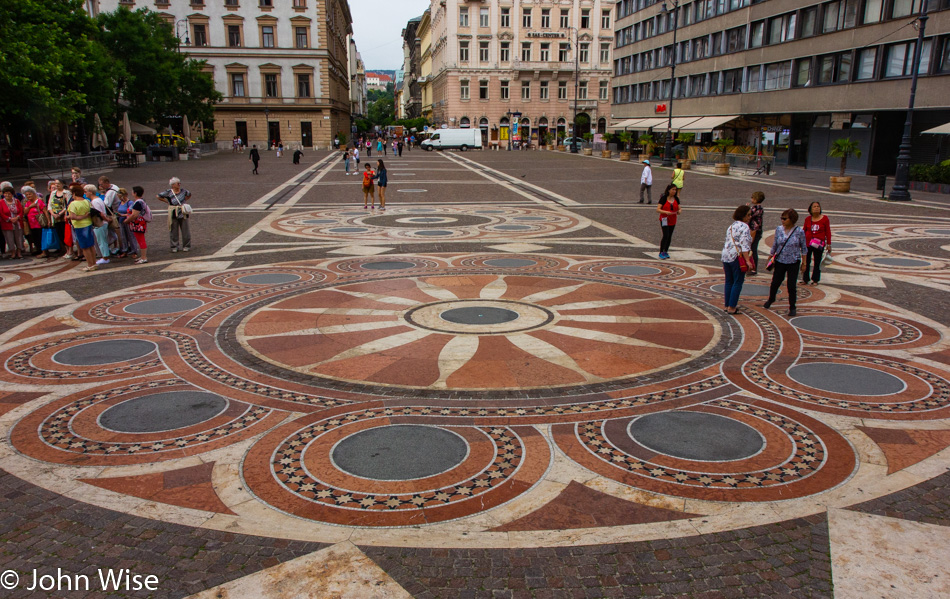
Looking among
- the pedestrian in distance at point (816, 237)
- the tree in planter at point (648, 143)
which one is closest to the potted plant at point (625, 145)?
the tree in planter at point (648, 143)

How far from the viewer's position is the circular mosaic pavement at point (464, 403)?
5.66 m

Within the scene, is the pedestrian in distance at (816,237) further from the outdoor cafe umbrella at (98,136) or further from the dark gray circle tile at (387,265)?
the outdoor cafe umbrella at (98,136)

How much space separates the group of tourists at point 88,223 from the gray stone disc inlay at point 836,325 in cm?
1298

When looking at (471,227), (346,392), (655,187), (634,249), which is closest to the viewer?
(346,392)

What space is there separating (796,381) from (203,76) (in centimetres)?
6926

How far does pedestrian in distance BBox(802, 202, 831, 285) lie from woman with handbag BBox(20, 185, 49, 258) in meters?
16.3

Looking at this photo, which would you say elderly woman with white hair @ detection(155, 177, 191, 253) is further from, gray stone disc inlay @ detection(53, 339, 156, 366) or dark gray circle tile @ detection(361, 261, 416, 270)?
gray stone disc inlay @ detection(53, 339, 156, 366)

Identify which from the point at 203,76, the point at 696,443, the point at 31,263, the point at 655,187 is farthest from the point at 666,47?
the point at 696,443

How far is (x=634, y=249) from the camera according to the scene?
56.1 feet

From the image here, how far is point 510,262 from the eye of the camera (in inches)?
600

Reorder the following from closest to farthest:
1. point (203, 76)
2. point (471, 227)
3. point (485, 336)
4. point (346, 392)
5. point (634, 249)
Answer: point (346, 392)
point (485, 336)
point (634, 249)
point (471, 227)
point (203, 76)

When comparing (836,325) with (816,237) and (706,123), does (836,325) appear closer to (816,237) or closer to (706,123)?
(816,237)

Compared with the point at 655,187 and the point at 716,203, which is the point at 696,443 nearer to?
the point at 716,203

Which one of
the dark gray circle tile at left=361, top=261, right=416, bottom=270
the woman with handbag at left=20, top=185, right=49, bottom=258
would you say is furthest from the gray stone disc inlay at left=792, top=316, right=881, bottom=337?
the woman with handbag at left=20, top=185, right=49, bottom=258
